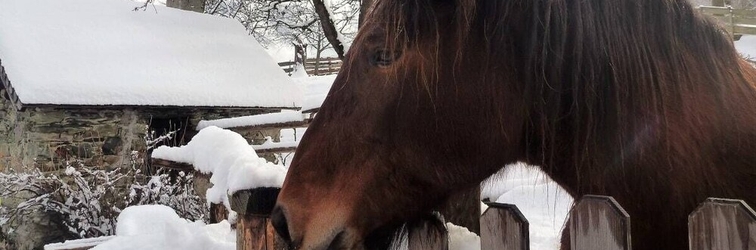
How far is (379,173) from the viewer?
122 cm

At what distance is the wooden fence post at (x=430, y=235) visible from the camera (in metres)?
1.35

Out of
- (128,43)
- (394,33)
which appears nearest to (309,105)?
(128,43)

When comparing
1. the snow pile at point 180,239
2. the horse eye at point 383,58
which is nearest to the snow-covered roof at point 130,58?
the snow pile at point 180,239

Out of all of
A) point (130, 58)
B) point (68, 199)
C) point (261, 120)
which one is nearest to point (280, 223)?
point (68, 199)

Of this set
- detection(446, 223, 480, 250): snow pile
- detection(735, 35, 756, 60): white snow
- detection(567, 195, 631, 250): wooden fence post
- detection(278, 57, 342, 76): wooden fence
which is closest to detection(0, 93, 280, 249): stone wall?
detection(446, 223, 480, 250): snow pile

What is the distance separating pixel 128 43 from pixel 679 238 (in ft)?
28.2

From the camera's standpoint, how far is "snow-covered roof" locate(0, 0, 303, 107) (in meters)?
6.80

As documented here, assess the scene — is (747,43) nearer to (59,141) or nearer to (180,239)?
(59,141)

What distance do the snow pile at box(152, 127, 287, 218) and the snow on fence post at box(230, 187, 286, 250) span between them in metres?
0.03

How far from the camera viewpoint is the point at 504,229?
3.99ft

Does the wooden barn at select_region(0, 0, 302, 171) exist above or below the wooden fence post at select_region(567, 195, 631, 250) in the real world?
above

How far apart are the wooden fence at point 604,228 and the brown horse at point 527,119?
4.5 inches

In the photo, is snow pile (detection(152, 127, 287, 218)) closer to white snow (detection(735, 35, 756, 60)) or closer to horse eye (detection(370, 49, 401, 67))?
horse eye (detection(370, 49, 401, 67))

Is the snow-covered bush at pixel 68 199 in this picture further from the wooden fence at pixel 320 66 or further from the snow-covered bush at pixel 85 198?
the wooden fence at pixel 320 66
